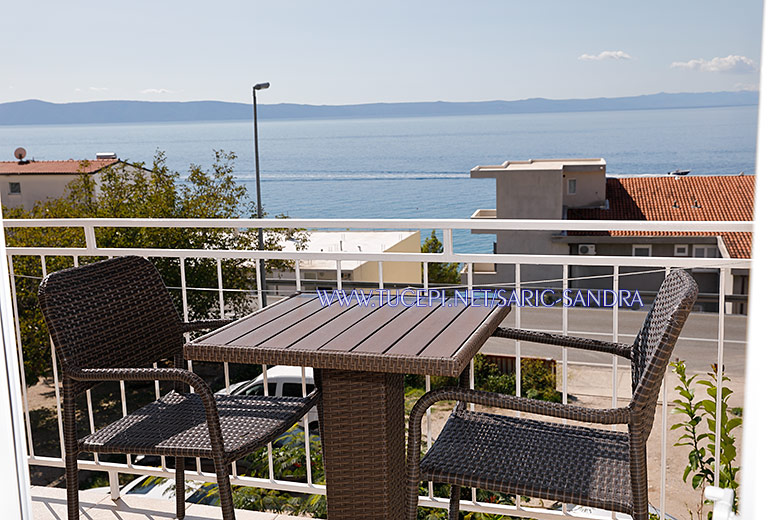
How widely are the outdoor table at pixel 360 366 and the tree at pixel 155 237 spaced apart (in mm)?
13231

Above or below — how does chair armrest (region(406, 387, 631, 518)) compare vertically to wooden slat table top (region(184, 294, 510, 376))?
below

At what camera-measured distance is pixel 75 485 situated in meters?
2.38

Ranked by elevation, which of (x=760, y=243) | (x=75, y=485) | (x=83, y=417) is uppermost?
(x=760, y=243)

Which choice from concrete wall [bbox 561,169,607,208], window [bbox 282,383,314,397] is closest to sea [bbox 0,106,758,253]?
concrete wall [bbox 561,169,607,208]

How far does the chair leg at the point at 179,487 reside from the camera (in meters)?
2.73

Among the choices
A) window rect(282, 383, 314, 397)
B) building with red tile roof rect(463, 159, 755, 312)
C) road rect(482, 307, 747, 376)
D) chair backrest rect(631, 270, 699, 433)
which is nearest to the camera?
chair backrest rect(631, 270, 699, 433)

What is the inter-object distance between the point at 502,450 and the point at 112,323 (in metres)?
1.33

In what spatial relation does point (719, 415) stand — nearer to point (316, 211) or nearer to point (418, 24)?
point (316, 211)

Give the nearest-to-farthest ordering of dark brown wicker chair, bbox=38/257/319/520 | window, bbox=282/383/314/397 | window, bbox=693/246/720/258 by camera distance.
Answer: dark brown wicker chair, bbox=38/257/319/520, window, bbox=282/383/314/397, window, bbox=693/246/720/258

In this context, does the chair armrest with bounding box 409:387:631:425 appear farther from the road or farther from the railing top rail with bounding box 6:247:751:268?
the road

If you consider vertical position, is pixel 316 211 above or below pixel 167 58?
below

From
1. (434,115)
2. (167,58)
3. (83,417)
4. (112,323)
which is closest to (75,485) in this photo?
(112,323)

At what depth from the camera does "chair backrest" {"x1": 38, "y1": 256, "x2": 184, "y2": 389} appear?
230 cm

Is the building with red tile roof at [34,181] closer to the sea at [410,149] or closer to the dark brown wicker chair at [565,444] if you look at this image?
the sea at [410,149]
